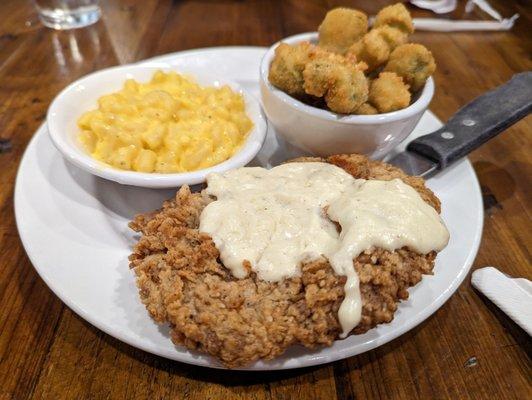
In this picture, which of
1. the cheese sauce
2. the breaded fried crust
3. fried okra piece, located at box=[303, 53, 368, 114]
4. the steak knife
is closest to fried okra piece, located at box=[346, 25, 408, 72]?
fried okra piece, located at box=[303, 53, 368, 114]

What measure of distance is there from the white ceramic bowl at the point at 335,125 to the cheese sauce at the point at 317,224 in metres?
0.32

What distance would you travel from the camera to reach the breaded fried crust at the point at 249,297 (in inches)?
45.8

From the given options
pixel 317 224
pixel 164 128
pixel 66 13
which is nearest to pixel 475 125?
pixel 317 224

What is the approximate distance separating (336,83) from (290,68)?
0.21 metres

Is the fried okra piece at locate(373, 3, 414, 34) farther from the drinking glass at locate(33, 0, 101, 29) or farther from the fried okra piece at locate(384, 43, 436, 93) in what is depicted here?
the drinking glass at locate(33, 0, 101, 29)

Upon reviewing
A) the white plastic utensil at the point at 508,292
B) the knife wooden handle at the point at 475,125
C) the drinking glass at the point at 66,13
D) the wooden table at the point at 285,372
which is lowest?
the drinking glass at the point at 66,13

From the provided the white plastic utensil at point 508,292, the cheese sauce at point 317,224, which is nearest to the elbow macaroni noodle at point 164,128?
the cheese sauce at point 317,224

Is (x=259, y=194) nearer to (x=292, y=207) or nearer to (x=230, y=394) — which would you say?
(x=292, y=207)

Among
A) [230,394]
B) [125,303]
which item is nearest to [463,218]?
[230,394]

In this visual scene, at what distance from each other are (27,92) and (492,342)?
8.05ft

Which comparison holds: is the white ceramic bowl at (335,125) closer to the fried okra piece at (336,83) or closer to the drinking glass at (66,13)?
the fried okra piece at (336,83)

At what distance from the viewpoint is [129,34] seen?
10.5 ft

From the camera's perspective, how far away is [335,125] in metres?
1.74

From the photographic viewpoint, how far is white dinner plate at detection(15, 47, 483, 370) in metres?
1.26
